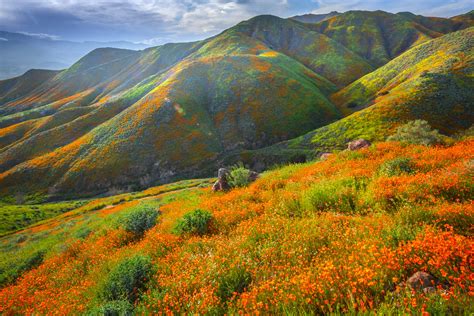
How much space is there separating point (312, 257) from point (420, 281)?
203 cm

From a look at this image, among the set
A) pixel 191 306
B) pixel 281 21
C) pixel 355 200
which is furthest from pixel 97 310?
pixel 281 21

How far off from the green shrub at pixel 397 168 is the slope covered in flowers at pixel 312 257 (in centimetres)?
8

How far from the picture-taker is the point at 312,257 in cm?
529

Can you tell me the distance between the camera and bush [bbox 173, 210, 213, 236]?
336 inches

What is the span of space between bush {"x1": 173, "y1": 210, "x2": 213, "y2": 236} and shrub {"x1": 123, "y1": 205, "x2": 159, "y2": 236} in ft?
8.77

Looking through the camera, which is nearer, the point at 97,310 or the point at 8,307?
the point at 97,310

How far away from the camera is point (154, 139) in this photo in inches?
2817

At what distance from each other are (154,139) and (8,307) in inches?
2629

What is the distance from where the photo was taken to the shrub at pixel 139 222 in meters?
11.2

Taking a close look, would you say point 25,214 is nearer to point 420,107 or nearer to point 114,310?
point 114,310

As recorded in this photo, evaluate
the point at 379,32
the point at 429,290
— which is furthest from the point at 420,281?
the point at 379,32

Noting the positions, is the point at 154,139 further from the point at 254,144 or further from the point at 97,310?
the point at 97,310

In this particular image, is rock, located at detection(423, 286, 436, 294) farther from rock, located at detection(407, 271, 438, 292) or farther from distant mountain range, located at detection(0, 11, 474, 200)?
distant mountain range, located at detection(0, 11, 474, 200)

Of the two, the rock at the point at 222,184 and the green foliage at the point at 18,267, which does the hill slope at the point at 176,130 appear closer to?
the rock at the point at 222,184
